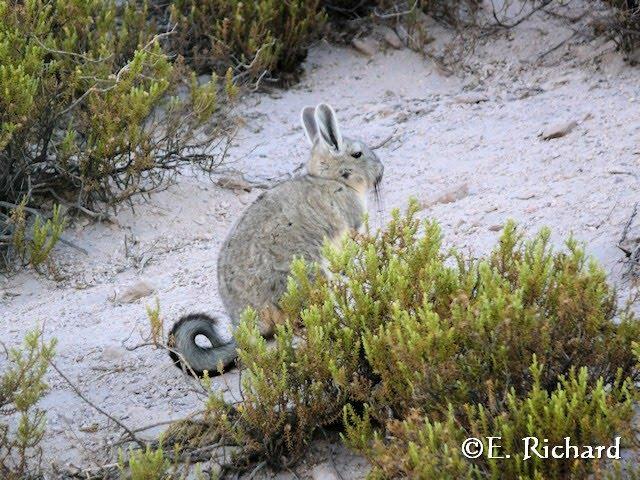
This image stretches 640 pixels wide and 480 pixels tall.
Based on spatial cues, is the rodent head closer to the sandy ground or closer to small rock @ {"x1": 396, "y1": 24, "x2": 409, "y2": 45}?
the sandy ground

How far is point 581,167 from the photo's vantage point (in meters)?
6.61

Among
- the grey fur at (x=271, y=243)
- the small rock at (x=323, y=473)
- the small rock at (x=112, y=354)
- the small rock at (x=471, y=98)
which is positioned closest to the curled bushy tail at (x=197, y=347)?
the grey fur at (x=271, y=243)

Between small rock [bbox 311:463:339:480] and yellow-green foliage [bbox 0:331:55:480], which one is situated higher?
small rock [bbox 311:463:339:480]

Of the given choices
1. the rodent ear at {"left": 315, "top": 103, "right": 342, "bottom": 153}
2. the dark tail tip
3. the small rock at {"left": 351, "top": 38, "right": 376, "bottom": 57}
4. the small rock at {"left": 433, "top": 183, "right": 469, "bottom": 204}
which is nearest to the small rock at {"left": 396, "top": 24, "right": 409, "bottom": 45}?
the small rock at {"left": 351, "top": 38, "right": 376, "bottom": 57}

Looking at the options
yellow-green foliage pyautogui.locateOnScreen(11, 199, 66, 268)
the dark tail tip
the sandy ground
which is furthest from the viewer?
yellow-green foliage pyautogui.locateOnScreen(11, 199, 66, 268)

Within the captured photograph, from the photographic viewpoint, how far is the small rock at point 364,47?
9352 mm

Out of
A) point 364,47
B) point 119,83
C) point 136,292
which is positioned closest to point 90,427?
point 136,292

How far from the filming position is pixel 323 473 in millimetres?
3924

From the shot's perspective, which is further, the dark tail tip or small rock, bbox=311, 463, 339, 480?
the dark tail tip

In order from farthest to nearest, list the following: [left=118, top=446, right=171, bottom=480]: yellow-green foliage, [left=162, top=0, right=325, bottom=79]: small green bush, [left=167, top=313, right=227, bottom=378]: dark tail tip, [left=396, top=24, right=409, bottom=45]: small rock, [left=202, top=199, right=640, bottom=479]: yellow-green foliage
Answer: [left=396, top=24, right=409, bottom=45]: small rock
[left=162, top=0, right=325, bottom=79]: small green bush
[left=167, top=313, right=227, bottom=378]: dark tail tip
[left=118, top=446, right=171, bottom=480]: yellow-green foliage
[left=202, top=199, right=640, bottom=479]: yellow-green foliage

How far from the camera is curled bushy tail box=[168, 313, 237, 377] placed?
185 inches

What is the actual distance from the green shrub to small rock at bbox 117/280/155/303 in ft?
3.17

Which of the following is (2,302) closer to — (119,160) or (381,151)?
(119,160)

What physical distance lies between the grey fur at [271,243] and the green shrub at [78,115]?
1.72 m
